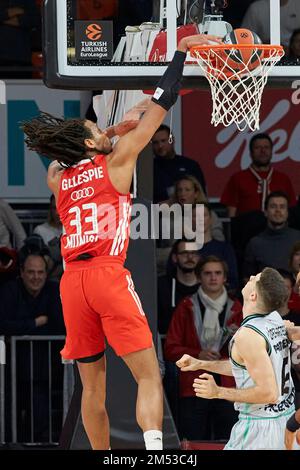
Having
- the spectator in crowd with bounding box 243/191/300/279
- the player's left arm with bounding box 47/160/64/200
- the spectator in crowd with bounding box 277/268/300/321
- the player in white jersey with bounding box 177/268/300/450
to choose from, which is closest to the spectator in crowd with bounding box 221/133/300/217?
the spectator in crowd with bounding box 243/191/300/279

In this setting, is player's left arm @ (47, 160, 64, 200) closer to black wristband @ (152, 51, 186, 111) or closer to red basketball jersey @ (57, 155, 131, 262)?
red basketball jersey @ (57, 155, 131, 262)

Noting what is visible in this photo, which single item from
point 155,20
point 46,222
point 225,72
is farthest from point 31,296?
point 225,72

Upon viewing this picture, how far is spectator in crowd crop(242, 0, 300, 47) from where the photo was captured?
12.0 m

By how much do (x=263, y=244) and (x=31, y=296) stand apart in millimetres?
1945

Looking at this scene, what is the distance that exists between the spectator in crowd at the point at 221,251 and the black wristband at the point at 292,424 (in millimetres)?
3759

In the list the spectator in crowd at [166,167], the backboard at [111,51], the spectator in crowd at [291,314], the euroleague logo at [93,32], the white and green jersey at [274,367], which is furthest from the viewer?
the spectator in crowd at [166,167]

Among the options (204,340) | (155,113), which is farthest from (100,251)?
(204,340)

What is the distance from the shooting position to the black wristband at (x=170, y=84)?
29.0 ft

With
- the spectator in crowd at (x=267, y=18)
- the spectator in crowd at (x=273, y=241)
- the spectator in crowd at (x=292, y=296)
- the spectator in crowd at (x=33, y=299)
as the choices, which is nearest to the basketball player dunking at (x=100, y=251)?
the spectator in crowd at (x=267, y=18)

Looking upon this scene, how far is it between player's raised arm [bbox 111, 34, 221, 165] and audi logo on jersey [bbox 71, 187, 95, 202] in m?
0.22

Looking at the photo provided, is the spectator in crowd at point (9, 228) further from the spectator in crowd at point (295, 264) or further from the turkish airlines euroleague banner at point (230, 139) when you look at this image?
the spectator in crowd at point (295, 264)

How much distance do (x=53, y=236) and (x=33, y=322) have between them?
1.03 meters

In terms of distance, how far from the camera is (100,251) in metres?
8.97

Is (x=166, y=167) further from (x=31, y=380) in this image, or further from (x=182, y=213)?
(x=31, y=380)
